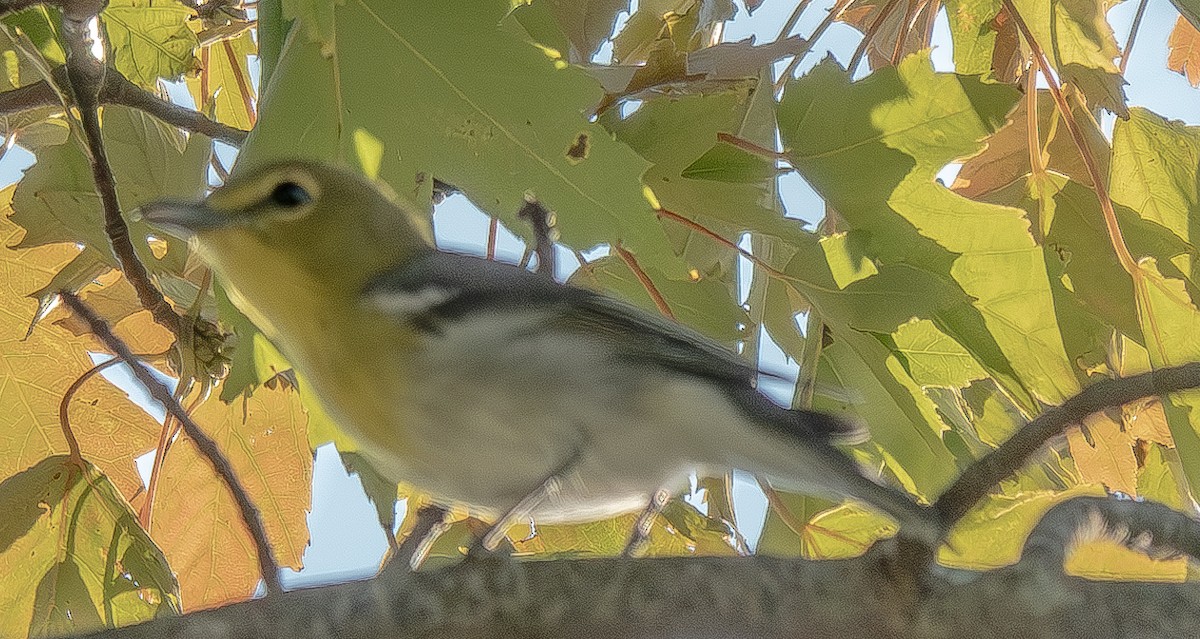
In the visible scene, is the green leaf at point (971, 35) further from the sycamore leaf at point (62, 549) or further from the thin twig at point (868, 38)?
the sycamore leaf at point (62, 549)

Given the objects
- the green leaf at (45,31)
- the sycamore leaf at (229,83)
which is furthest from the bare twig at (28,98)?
the sycamore leaf at (229,83)

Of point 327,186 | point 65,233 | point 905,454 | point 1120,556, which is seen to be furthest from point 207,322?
point 1120,556

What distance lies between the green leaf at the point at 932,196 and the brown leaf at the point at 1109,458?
0.21 metres

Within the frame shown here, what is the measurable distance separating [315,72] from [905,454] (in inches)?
25.1

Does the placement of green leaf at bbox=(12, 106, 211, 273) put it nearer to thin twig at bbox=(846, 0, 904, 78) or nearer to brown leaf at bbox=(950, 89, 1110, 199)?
thin twig at bbox=(846, 0, 904, 78)

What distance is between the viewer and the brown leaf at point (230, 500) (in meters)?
1.32

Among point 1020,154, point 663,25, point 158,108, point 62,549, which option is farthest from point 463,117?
point 1020,154

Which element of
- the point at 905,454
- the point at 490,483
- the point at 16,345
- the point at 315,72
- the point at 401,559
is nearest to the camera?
the point at 401,559

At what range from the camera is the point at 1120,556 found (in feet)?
3.11

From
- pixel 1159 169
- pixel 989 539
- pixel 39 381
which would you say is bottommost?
pixel 989 539

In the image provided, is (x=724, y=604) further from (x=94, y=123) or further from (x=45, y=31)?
(x=45, y=31)

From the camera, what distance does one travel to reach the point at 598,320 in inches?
33.1

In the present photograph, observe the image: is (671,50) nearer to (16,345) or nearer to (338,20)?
(338,20)

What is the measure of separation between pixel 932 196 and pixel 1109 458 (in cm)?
39
